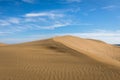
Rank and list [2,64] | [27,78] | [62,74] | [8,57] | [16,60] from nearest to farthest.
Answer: [27,78], [62,74], [2,64], [16,60], [8,57]

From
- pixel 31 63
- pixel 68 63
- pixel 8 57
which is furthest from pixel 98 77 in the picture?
pixel 8 57

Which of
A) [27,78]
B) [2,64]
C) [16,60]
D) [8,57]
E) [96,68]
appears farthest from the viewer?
[8,57]

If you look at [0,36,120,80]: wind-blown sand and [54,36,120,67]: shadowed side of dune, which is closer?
[0,36,120,80]: wind-blown sand

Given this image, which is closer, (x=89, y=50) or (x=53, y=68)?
(x=53, y=68)

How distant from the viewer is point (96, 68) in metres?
14.0

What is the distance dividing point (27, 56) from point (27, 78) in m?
5.80

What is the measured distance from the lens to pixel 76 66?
14422mm

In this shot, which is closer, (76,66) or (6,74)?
(6,74)

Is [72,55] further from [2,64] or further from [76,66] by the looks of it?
[2,64]

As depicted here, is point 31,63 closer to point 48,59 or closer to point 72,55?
point 48,59

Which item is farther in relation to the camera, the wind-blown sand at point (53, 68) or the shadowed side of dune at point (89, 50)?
the shadowed side of dune at point (89, 50)

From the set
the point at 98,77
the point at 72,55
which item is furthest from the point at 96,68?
the point at 72,55

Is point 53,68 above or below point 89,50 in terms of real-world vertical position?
below

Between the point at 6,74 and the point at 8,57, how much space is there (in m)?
4.80
